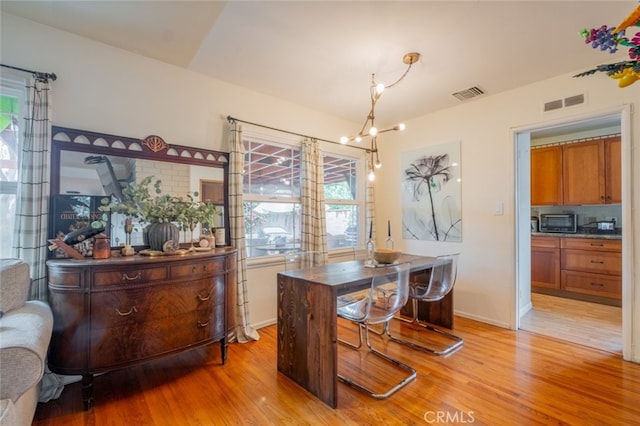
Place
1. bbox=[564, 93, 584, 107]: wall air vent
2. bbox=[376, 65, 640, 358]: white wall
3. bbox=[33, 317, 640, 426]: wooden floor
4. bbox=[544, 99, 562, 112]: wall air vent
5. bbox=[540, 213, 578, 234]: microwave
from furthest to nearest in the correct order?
bbox=[540, 213, 578, 234]: microwave
bbox=[376, 65, 640, 358]: white wall
bbox=[544, 99, 562, 112]: wall air vent
bbox=[564, 93, 584, 107]: wall air vent
bbox=[33, 317, 640, 426]: wooden floor

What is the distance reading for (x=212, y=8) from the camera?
6.42 feet

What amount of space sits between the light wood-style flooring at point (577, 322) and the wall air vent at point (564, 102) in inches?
90.0

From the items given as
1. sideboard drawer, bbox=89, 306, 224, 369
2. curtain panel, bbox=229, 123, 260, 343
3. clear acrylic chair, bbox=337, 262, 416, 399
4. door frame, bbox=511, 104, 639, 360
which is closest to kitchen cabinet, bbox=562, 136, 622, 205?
door frame, bbox=511, 104, 639, 360

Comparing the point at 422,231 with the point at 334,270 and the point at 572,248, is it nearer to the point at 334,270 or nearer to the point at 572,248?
the point at 334,270

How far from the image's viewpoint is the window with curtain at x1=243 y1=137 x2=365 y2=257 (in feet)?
10.6

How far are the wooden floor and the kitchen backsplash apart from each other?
9.44 feet

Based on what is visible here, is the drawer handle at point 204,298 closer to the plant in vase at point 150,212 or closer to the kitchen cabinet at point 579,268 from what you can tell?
the plant in vase at point 150,212

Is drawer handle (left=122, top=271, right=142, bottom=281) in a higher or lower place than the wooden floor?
higher

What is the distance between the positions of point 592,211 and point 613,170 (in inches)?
31.2

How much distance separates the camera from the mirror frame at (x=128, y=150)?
214 centimetres

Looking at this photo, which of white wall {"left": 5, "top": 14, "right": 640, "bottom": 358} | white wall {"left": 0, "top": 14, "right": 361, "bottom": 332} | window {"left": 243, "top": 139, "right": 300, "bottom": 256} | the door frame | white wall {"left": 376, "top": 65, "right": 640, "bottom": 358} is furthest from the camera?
window {"left": 243, "top": 139, "right": 300, "bottom": 256}

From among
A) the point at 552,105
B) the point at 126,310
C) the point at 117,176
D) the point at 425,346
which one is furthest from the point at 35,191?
the point at 552,105

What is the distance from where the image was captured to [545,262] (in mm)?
4508

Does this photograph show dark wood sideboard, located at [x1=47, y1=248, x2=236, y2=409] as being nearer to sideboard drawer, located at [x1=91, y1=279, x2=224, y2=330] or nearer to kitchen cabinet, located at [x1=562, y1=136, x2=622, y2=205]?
sideboard drawer, located at [x1=91, y1=279, x2=224, y2=330]
